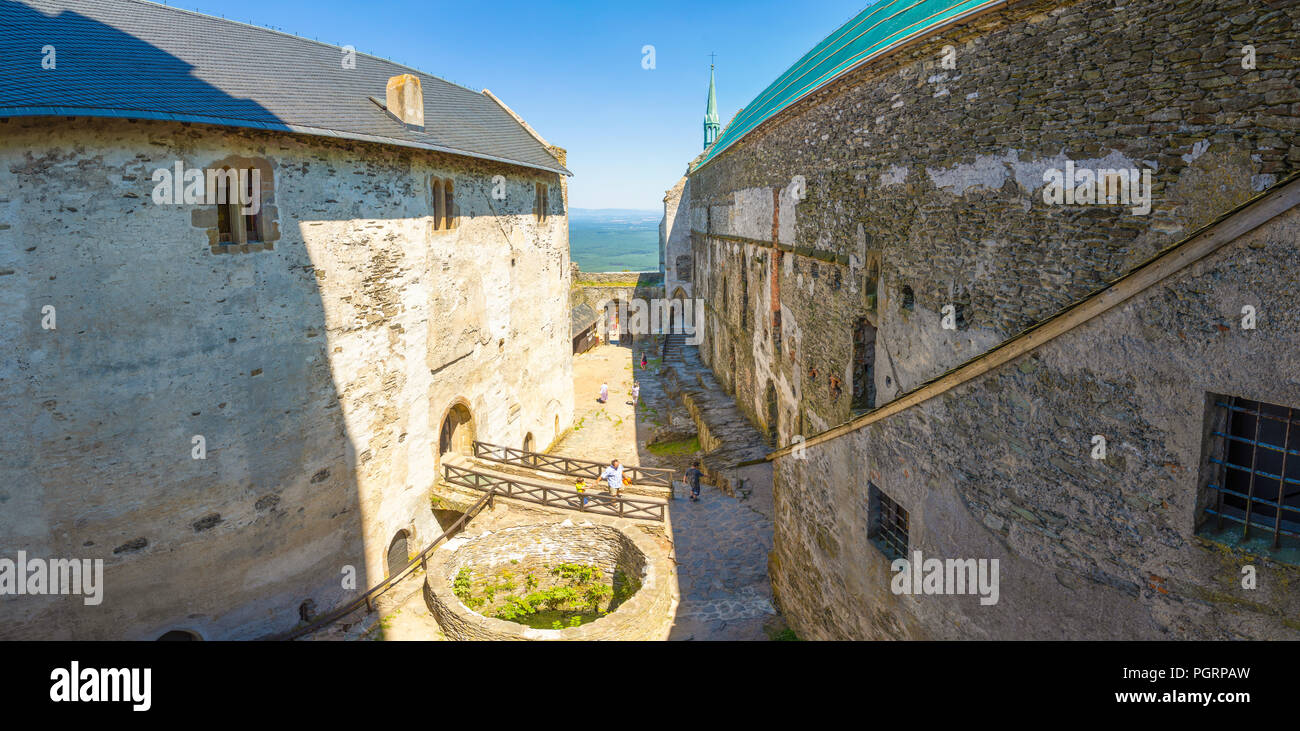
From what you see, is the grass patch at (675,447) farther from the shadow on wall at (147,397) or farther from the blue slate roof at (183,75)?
the shadow on wall at (147,397)

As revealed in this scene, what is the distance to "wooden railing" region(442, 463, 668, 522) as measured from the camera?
14.8 metres

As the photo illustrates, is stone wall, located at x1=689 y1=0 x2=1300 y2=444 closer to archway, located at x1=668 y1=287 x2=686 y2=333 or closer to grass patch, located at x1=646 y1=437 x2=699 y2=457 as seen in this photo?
grass patch, located at x1=646 y1=437 x2=699 y2=457

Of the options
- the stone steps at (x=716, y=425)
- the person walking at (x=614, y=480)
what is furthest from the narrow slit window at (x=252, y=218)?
the stone steps at (x=716, y=425)

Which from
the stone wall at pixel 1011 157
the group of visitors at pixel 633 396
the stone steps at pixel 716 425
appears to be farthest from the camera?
the group of visitors at pixel 633 396

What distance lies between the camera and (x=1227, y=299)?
13.2 ft

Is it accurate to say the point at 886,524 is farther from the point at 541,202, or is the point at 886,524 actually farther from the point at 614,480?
the point at 541,202

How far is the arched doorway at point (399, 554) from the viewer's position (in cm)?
1462

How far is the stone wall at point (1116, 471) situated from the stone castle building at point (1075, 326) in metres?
0.02

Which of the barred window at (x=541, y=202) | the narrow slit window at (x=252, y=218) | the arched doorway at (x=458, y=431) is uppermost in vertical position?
the barred window at (x=541, y=202)

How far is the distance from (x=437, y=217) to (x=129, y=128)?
630 centimetres

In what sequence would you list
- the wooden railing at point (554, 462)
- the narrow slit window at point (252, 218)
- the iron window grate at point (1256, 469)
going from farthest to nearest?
the wooden railing at point (554, 462) → the narrow slit window at point (252, 218) → the iron window grate at point (1256, 469)

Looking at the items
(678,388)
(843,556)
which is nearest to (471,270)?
(843,556)

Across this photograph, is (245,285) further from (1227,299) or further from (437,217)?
(1227,299)

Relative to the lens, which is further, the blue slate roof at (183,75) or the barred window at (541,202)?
the barred window at (541,202)
